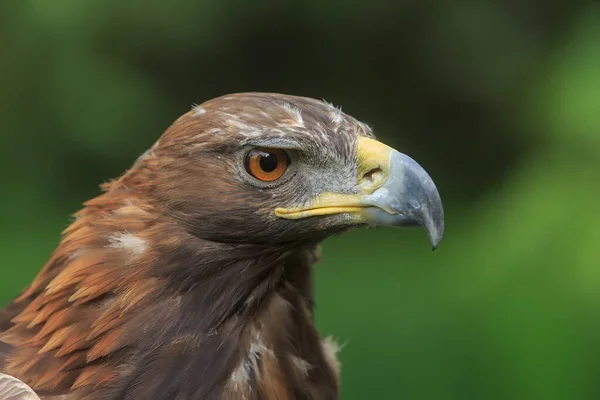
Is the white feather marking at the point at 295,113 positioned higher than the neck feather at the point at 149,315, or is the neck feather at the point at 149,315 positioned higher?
the white feather marking at the point at 295,113

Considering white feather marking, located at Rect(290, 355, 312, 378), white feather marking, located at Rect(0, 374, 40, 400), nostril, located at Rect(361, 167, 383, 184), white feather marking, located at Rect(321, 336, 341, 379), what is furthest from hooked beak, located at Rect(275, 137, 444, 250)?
white feather marking, located at Rect(0, 374, 40, 400)

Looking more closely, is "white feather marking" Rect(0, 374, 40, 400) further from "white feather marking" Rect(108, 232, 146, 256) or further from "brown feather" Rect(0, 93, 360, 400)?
"white feather marking" Rect(108, 232, 146, 256)

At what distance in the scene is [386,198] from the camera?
208 centimetres

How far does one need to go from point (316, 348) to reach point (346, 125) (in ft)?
2.42

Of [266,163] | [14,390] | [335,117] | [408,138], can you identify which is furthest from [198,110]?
[408,138]

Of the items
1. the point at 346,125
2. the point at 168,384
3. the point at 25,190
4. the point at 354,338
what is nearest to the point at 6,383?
the point at 168,384

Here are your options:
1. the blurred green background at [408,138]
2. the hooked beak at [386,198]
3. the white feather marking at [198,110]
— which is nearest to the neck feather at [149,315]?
the hooked beak at [386,198]

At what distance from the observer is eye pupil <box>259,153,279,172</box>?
2.08 meters

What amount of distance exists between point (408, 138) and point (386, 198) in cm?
475

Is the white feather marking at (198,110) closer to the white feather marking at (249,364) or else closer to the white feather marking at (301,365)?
the white feather marking at (249,364)

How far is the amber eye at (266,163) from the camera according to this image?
2080mm

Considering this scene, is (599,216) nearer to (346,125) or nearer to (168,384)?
(346,125)

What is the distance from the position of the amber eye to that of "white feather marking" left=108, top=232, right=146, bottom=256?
35cm

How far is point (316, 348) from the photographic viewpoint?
8.31 ft
